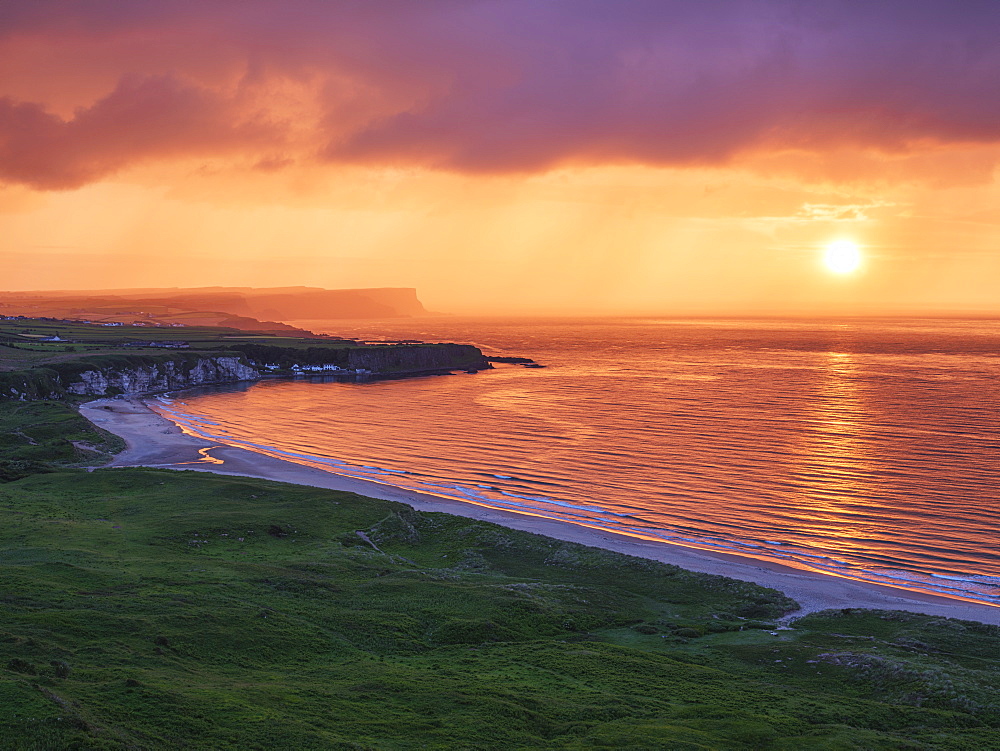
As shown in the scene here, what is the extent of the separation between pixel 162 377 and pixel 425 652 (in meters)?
155

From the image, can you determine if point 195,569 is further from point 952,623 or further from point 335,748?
point 952,623

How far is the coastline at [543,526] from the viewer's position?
46.8m

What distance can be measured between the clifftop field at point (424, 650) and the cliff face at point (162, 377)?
9759 cm

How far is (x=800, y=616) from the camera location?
43719 mm

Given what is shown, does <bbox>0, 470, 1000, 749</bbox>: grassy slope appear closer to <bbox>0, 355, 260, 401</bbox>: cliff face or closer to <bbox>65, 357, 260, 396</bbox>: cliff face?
<bbox>0, 355, 260, 401</bbox>: cliff face

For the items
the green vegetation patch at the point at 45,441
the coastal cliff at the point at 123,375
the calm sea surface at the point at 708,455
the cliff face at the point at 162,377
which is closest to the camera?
the calm sea surface at the point at 708,455

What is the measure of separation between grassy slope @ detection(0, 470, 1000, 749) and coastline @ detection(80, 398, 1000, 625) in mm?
4073

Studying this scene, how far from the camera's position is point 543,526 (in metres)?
64.8

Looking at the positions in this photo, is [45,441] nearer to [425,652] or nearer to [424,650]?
[424,650]

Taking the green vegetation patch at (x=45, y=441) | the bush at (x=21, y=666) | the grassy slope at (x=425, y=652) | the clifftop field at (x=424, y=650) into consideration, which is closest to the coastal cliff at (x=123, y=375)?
the green vegetation patch at (x=45, y=441)

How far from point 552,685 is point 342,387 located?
156078 mm

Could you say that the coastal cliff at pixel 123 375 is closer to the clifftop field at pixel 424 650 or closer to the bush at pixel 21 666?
the clifftop field at pixel 424 650

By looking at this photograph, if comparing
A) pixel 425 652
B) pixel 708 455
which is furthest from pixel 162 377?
pixel 425 652

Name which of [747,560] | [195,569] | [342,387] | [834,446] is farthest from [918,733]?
[342,387]
